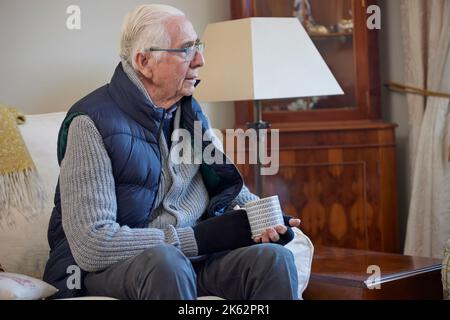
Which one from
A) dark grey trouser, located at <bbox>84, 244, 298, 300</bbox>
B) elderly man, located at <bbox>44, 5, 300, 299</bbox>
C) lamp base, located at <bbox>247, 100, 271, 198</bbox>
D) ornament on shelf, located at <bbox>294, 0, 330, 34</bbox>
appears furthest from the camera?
ornament on shelf, located at <bbox>294, 0, 330, 34</bbox>

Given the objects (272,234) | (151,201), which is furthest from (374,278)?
(151,201)

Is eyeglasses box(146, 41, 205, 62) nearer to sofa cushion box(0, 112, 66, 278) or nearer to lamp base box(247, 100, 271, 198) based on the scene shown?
sofa cushion box(0, 112, 66, 278)

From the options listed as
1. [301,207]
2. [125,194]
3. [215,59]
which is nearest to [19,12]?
[215,59]

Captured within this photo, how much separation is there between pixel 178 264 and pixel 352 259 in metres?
0.98

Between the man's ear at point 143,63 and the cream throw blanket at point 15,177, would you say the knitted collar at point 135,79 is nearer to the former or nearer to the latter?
the man's ear at point 143,63

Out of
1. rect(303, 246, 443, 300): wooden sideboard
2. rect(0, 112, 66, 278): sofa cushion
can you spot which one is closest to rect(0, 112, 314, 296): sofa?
rect(0, 112, 66, 278): sofa cushion

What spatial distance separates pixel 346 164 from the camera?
3207 millimetres

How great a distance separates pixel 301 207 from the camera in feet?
10.6

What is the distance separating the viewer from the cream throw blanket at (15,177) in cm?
225

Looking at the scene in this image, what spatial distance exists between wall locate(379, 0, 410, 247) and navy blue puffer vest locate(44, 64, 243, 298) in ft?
5.29

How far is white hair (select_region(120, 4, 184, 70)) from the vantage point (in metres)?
2.09

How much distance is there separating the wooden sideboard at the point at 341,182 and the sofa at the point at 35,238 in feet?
2.69

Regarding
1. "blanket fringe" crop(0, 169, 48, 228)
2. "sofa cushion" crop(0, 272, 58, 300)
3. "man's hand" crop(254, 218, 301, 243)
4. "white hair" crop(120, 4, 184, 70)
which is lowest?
"sofa cushion" crop(0, 272, 58, 300)

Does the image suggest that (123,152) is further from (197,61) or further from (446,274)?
(446,274)
